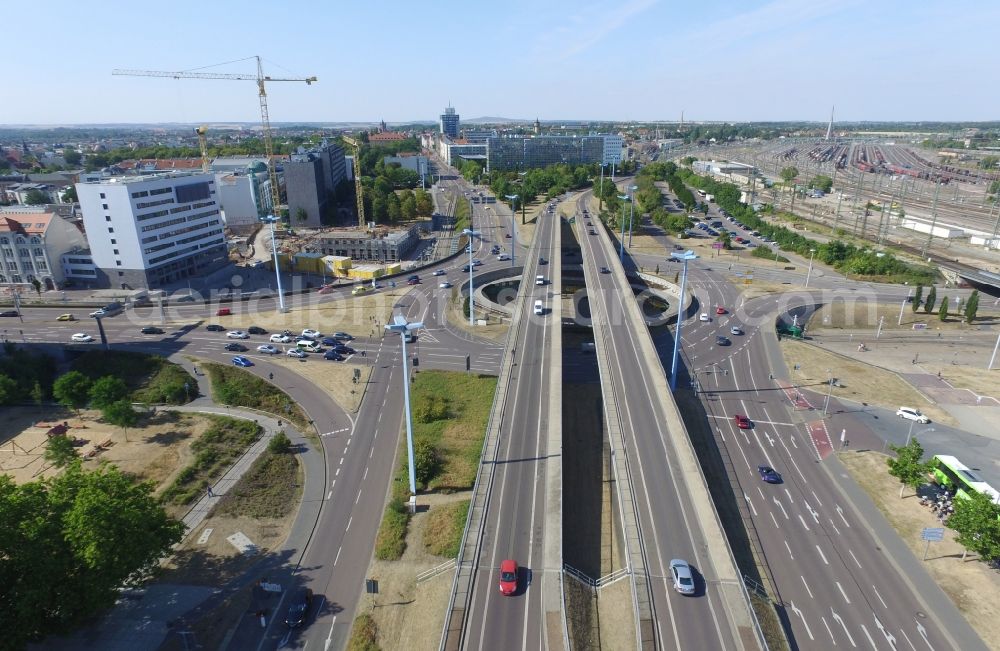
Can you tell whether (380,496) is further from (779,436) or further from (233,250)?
(233,250)

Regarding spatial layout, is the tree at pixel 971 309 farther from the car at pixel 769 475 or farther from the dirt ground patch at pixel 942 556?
the car at pixel 769 475

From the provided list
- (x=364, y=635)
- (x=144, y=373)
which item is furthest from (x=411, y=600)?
(x=144, y=373)

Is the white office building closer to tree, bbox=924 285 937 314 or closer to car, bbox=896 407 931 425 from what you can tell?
car, bbox=896 407 931 425

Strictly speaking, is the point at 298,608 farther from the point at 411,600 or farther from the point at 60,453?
the point at 60,453

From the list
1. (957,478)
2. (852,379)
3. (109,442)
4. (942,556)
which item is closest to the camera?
(942,556)

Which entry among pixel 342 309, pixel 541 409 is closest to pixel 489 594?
pixel 541 409
